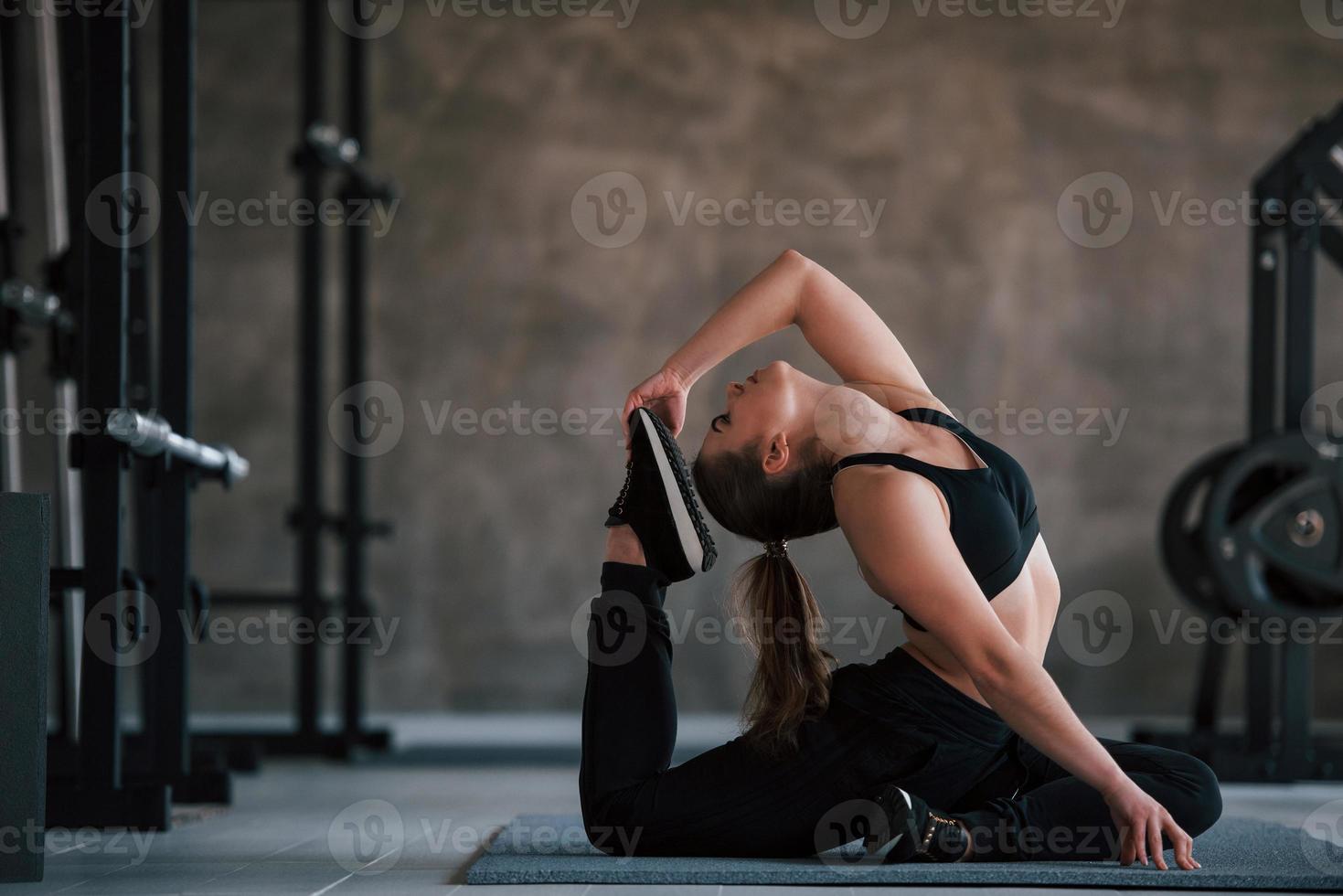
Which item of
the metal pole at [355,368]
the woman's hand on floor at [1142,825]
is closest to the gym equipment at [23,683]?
the woman's hand on floor at [1142,825]

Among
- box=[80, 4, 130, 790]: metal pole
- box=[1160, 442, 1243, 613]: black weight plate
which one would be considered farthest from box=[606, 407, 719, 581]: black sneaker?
box=[1160, 442, 1243, 613]: black weight plate

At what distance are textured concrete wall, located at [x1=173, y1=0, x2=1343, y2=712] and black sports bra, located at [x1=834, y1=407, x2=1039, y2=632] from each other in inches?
131

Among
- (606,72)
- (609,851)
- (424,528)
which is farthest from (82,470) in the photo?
(606,72)

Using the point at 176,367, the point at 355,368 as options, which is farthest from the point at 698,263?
the point at 176,367

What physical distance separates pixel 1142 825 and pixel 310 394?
109 inches

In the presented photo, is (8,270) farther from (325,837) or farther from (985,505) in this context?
(985,505)

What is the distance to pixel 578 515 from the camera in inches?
206

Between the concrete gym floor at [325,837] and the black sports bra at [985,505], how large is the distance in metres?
0.41

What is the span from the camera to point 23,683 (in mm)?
1779

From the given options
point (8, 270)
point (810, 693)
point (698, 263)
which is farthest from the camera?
point (698, 263)

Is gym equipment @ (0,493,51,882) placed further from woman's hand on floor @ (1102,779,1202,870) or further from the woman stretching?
woman's hand on floor @ (1102,779,1202,870)

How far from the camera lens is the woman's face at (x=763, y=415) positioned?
1819mm

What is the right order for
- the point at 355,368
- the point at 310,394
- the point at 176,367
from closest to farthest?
the point at 176,367
the point at 310,394
the point at 355,368

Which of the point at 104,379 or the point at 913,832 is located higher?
the point at 104,379
